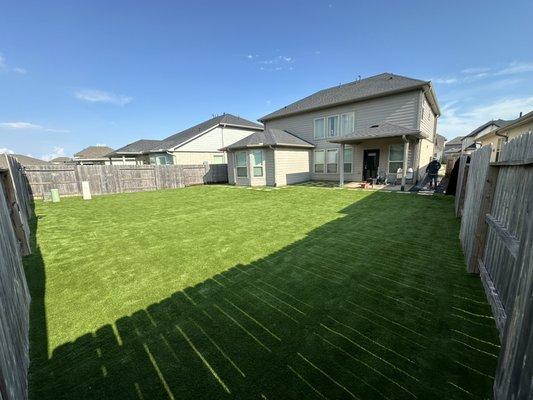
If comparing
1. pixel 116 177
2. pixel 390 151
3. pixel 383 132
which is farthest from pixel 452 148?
pixel 116 177

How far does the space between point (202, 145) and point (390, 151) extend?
54.0 feet

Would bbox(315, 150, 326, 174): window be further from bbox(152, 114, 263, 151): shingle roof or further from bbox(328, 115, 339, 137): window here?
bbox(152, 114, 263, 151): shingle roof

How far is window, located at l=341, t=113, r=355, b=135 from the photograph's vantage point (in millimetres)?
15359

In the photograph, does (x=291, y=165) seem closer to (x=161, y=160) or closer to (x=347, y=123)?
(x=347, y=123)

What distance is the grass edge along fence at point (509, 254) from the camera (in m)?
1.39

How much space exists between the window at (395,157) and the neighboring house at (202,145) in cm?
1337

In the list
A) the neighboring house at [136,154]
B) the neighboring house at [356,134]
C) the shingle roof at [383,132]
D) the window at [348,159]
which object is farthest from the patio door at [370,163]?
the neighboring house at [136,154]

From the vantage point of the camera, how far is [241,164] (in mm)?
17141

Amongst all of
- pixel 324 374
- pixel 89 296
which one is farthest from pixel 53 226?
pixel 324 374

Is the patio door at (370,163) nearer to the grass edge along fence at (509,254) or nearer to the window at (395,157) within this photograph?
the window at (395,157)

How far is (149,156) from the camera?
980 inches

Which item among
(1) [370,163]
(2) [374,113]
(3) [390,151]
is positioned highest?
(2) [374,113]

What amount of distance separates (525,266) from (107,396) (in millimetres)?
3266

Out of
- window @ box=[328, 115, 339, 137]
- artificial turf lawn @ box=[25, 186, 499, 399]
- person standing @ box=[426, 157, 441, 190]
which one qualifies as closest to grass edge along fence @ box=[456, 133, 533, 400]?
artificial turf lawn @ box=[25, 186, 499, 399]
